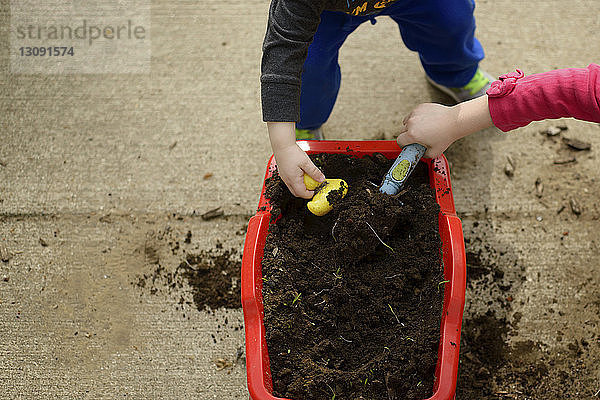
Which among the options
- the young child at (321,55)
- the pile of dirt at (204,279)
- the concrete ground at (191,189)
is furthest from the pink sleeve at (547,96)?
the pile of dirt at (204,279)

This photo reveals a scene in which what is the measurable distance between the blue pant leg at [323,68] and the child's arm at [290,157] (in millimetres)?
243

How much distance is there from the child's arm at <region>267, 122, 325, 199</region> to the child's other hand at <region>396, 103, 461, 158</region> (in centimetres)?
21

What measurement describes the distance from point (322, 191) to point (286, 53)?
27cm

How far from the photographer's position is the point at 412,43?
1247 millimetres

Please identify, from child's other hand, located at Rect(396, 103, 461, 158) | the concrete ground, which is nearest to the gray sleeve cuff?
child's other hand, located at Rect(396, 103, 461, 158)

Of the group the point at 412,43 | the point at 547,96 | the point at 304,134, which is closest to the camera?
the point at 547,96

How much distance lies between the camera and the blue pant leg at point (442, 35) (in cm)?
108

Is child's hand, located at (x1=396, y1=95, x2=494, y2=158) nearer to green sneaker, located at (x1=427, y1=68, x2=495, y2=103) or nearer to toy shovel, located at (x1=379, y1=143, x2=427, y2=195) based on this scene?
toy shovel, located at (x1=379, y1=143, x2=427, y2=195)

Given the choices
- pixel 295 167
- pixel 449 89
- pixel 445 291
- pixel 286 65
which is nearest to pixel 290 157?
pixel 295 167

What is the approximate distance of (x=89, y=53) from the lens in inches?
61.4

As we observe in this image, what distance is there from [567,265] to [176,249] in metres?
0.97

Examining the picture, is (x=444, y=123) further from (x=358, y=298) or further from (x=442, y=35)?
(x=358, y=298)

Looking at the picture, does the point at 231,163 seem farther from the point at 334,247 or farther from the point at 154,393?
the point at 154,393

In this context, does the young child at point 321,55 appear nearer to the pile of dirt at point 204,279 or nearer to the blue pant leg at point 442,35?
the blue pant leg at point 442,35
